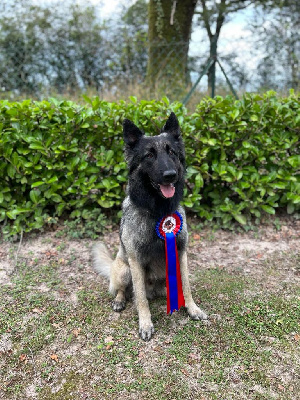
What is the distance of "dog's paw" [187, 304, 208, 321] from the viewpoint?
2953mm

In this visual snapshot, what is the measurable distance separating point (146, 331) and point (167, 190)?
135cm

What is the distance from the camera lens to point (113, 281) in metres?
3.24

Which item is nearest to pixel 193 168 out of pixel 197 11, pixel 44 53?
pixel 197 11

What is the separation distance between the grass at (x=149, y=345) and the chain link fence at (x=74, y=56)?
21.7 ft

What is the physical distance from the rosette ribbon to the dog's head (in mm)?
281

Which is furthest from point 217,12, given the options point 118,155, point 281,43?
point 118,155

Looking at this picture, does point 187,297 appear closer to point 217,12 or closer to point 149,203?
point 149,203

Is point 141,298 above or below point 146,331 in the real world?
above

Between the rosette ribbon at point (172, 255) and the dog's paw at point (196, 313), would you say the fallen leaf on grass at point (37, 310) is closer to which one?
the rosette ribbon at point (172, 255)

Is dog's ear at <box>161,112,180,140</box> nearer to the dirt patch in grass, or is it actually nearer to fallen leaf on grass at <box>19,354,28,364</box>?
the dirt patch in grass

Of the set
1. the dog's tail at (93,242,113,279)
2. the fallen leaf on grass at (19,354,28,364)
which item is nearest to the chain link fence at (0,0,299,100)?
the dog's tail at (93,242,113,279)

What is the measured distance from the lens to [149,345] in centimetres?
270

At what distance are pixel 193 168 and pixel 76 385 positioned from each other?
321cm

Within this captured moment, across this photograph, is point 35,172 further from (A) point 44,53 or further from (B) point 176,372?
(A) point 44,53
